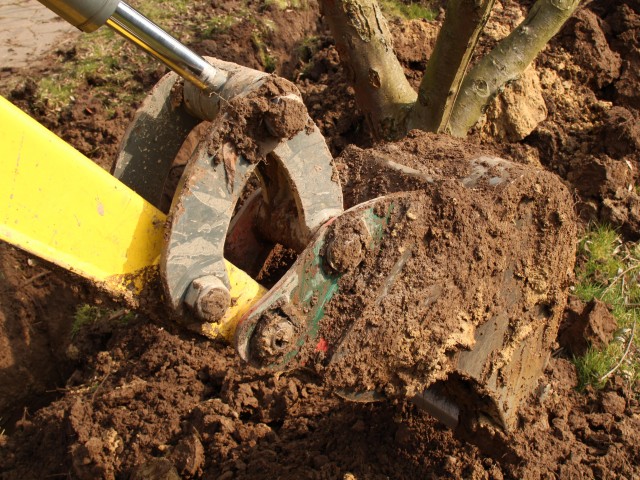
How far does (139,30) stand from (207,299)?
27.6 inches

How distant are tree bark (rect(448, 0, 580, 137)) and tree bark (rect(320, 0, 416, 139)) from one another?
296 millimetres

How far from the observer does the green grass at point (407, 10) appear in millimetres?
5250

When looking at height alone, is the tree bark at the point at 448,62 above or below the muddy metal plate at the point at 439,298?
above

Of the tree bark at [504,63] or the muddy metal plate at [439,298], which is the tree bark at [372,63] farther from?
the muddy metal plate at [439,298]

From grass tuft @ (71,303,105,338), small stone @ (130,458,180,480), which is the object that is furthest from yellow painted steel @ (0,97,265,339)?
grass tuft @ (71,303,105,338)

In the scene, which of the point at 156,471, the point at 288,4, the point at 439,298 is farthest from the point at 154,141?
the point at 288,4

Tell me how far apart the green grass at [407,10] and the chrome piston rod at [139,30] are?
11.9 ft

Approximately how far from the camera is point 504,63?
3.83 m

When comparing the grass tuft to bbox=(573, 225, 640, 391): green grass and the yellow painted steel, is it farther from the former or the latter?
bbox=(573, 225, 640, 391): green grass

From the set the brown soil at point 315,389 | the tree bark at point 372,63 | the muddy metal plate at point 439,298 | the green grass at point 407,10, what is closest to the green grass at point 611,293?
the brown soil at point 315,389

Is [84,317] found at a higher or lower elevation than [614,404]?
lower

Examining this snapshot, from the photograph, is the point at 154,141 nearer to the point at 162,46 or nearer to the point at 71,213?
the point at 162,46

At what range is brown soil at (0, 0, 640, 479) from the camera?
2.68 metres

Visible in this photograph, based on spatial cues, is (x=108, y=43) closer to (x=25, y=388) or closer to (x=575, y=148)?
(x=25, y=388)
